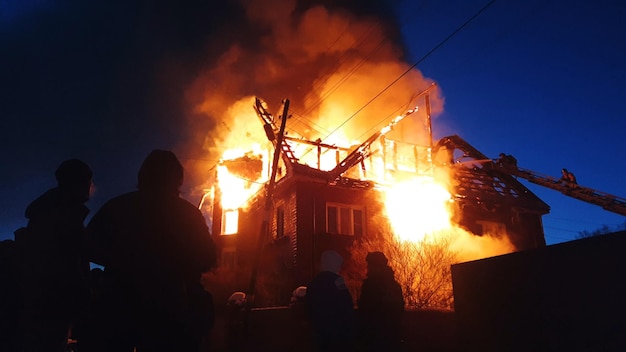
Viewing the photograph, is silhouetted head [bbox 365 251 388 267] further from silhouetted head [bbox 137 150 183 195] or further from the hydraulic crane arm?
the hydraulic crane arm

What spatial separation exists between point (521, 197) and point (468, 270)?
1891 cm

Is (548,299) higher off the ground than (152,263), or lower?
lower

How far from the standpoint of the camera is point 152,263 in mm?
2092

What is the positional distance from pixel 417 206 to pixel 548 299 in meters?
14.8

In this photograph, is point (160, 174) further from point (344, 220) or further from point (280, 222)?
point (280, 222)

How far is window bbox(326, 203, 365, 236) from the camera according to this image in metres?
17.3

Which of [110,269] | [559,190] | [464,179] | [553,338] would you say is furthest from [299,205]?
[110,269]

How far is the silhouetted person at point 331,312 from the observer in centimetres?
440

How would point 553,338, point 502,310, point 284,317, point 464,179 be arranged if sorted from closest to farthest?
point 553,338 → point 502,310 → point 284,317 → point 464,179

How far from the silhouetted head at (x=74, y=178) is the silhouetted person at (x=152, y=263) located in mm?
1004

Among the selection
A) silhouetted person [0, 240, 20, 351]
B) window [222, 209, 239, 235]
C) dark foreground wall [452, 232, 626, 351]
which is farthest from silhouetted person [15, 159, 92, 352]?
window [222, 209, 239, 235]

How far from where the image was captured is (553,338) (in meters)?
3.78

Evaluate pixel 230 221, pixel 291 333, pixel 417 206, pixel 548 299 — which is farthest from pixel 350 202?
pixel 548 299

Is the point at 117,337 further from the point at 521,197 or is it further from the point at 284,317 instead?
the point at 521,197
